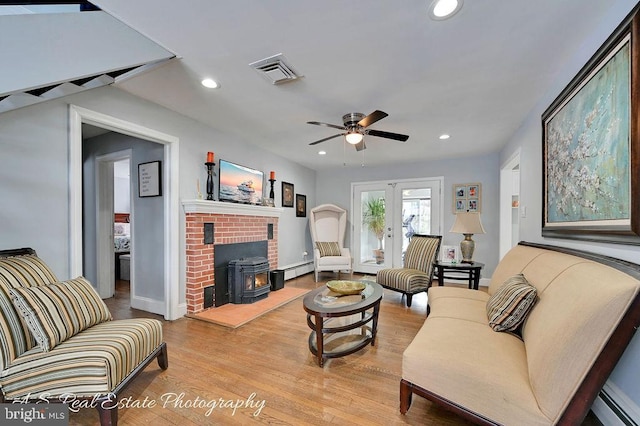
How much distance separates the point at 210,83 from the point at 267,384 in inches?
98.2

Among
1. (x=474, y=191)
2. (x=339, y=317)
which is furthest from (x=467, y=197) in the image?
(x=339, y=317)

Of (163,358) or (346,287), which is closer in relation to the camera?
(163,358)

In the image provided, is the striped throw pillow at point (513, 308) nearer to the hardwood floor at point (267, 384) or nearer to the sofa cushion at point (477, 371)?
the sofa cushion at point (477, 371)

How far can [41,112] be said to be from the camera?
6.52 ft

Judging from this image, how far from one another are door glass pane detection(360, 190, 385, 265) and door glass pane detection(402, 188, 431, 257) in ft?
1.48

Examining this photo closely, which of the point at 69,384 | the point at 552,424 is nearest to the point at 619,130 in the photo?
the point at 552,424

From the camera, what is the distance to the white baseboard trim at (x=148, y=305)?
3.12 meters

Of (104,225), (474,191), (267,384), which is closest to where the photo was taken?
(267,384)

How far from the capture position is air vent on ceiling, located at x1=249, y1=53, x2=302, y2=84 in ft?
6.38

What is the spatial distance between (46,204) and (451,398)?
9.97 ft

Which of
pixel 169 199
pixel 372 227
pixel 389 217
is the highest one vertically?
pixel 169 199

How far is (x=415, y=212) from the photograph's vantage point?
5.28 metres

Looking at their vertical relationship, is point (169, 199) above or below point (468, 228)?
above

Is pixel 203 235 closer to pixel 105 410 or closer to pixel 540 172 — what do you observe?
pixel 105 410
